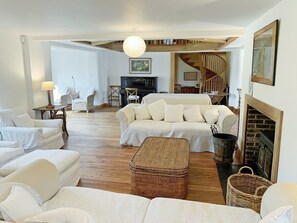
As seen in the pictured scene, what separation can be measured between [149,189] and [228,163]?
5.49 feet

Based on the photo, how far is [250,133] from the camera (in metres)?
3.66

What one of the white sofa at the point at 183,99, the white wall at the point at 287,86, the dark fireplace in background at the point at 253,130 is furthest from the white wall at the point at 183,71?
the white wall at the point at 287,86

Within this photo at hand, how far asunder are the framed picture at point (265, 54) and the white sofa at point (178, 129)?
4.03 feet

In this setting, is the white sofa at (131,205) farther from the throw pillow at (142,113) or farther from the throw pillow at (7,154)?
the throw pillow at (142,113)

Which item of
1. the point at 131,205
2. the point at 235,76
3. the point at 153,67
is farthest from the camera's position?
the point at 153,67

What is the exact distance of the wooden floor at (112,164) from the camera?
2.94 meters

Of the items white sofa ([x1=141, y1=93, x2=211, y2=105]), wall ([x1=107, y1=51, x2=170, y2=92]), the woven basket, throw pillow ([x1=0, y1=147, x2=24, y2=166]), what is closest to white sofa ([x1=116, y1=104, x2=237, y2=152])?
white sofa ([x1=141, y1=93, x2=211, y2=105])

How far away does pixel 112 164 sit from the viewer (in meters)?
3.70

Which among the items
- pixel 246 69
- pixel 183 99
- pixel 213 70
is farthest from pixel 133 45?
pixel 213 70

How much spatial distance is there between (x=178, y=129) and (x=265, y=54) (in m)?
2.07

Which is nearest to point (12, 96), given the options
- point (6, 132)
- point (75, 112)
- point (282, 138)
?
point (6, 132)

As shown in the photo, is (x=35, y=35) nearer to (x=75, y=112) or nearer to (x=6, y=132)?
(x=6, y=132)

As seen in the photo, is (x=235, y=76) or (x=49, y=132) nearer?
(x=49, y=132)

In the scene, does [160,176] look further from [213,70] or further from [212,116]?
[213,70]
